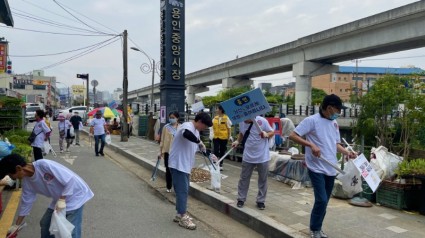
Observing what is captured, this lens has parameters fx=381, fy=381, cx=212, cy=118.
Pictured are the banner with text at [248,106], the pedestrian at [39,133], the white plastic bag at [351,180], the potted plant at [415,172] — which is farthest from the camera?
the pedestrian at [39,133]

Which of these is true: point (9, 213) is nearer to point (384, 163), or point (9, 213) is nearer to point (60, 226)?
point (60, 226)

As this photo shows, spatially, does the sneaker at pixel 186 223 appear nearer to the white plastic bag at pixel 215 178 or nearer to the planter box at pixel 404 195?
the white plastic bag at pixel 215 178

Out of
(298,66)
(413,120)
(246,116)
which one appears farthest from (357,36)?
(246,116)

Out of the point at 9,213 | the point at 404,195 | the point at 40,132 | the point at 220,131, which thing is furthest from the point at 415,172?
the point at 40,132

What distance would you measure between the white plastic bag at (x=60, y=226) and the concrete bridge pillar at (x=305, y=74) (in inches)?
1267

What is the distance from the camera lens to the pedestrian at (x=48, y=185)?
324 cm

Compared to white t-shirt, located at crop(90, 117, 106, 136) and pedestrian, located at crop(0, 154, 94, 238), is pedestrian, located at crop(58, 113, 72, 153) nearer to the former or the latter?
white t-shirt, located at crop(90, 117, 106, 136)

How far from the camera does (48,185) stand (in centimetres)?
338

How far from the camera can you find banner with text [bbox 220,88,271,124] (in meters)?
6.21

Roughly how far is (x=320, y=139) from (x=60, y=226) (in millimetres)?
3139

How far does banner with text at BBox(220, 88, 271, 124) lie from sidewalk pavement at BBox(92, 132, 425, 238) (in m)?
1.51

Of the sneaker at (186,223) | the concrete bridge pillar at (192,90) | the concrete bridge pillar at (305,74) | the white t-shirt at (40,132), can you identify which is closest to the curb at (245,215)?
the sneaker at (186,223)

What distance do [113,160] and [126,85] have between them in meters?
8.01

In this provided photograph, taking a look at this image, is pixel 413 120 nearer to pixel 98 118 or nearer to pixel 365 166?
pixel 365 166
